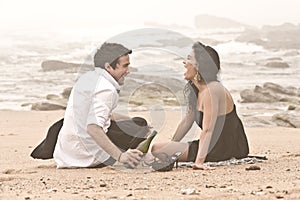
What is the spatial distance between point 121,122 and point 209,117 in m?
0.84

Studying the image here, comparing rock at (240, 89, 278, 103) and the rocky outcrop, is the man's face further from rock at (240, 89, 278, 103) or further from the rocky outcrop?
the rocky outcrop

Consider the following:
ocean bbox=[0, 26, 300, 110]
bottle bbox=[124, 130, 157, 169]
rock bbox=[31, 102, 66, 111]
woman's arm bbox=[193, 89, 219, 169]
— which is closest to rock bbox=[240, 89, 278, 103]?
ocean bbox=[0, 26, 300, 110]

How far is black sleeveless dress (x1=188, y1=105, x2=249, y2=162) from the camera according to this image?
604 cm

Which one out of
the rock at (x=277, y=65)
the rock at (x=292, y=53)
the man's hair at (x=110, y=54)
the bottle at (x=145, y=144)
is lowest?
the rock at (x=292, y=53)

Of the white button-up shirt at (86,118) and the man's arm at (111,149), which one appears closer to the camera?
the man's arm at (111,149)

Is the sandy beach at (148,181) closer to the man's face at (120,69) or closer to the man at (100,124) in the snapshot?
the man at (100,124)

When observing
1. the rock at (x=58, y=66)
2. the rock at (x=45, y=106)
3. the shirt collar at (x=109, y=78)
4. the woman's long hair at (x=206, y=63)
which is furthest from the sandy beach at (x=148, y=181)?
the rock at (x=58, y=66)

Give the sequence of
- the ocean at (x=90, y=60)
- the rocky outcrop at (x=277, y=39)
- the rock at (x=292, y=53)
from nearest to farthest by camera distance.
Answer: the ocean at (x=90, y=60)
the rock at (x=292, y=53)
the rocky outcrop at (x=277, y=39)

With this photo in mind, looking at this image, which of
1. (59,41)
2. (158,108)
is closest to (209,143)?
(158,108)

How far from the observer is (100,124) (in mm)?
5652

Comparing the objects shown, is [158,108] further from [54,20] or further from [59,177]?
[54,20]

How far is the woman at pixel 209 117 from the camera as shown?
593cm

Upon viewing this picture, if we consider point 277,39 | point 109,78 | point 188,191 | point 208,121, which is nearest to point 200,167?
point 208,121

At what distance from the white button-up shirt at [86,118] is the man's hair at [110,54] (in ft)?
0.27
